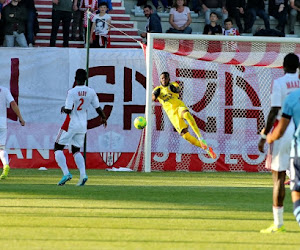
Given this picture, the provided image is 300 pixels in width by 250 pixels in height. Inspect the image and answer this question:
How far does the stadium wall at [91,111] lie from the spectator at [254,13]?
4.43 metres

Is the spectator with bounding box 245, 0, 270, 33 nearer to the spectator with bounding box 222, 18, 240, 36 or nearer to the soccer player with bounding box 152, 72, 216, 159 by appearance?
the spectator with bounding box 222, 18, 240, 36

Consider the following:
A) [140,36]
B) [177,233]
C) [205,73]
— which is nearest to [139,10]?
[140,36]

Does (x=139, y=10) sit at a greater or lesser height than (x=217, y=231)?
greater

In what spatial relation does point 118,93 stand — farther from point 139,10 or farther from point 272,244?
point 272,244

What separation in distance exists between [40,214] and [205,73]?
37.3 ft

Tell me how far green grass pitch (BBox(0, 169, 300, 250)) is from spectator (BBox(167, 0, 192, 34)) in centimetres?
728

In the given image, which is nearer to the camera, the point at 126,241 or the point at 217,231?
the point at 126,241

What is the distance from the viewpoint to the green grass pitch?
957cm

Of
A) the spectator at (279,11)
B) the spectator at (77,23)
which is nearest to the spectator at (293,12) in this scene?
the spectator at (279,11)

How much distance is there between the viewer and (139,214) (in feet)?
39.7

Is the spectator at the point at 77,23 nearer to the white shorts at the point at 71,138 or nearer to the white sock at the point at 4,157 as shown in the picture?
the white sock at the point at 4,157

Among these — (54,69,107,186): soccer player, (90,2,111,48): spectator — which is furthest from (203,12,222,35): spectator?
(54,69,107,186): soccer player

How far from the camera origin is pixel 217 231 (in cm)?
1048

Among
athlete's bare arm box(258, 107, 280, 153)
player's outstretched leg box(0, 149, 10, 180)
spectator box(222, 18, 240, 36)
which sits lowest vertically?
player's outstretched leg box(0, 149, 10, 180)
